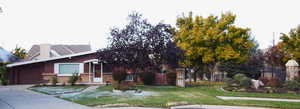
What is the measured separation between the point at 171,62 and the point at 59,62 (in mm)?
11077

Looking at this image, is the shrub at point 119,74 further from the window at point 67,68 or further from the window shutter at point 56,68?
the window shutter at point 56,68

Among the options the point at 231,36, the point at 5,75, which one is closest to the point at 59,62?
the point at 5,75

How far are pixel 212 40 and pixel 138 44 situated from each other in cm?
1178

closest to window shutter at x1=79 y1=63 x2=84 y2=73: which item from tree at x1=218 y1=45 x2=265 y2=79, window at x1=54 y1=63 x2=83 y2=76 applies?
window at x1=54 y1=63 x2=83 y2=76

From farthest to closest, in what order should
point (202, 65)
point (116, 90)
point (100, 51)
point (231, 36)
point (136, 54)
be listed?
point (202, 65), point (231, 36), point (100, 51), point (136, 54), point (116, 90)

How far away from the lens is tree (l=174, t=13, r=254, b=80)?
27.7m

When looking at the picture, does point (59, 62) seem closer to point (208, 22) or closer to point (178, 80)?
point (178, 80)

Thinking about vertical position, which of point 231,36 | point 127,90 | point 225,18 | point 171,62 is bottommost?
point 127,90

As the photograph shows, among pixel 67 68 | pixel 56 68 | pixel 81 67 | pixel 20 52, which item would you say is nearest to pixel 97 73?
pixel 81 67

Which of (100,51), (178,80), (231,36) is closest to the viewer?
(100,51)

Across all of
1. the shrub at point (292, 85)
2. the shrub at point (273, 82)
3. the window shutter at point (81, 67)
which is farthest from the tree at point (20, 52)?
the shrub at point (292, 85)

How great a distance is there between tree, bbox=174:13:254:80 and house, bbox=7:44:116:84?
24.9 feet

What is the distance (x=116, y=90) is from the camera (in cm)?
1692

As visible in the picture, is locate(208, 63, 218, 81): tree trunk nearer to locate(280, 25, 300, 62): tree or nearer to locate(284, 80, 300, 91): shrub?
locate(280, 25, 300, 62): tree
